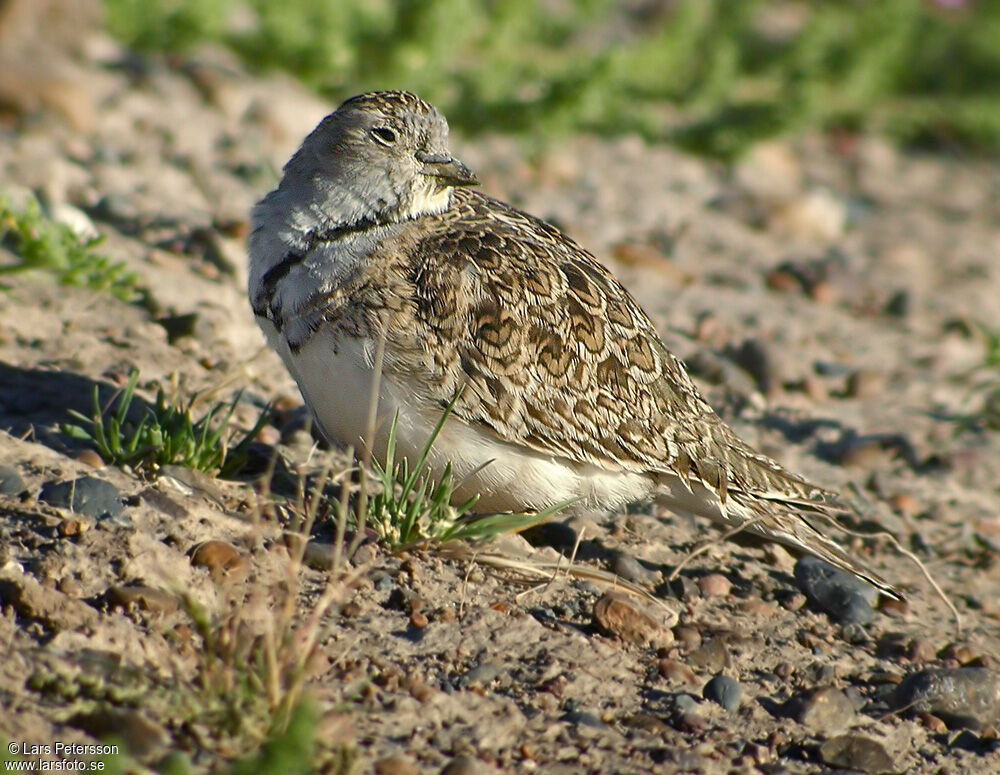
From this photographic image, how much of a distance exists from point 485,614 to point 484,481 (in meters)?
0.59

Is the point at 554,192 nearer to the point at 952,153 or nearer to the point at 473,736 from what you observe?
the point at 952,153

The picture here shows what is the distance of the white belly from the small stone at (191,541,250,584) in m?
0.66

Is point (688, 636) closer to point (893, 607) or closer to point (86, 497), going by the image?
point (893, 607)

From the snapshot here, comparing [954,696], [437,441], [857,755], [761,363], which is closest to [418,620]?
[437,441]

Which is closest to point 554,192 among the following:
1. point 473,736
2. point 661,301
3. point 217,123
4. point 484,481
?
point 661,301

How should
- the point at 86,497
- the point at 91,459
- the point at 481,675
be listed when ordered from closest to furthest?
the point at 481,675, the point at 86,497, the point at 91,459

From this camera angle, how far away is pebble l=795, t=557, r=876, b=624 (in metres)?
5.17

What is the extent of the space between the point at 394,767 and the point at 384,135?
2.80 meters

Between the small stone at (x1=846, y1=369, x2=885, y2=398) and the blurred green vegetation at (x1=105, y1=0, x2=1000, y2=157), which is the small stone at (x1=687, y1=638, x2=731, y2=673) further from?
the blurred green vegetation at (x1=105, y1=0, x2=1000, y2=157)

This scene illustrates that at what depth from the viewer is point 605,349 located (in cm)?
519

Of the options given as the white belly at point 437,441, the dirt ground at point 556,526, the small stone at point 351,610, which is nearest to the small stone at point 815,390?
the dirt ground at point 556,526

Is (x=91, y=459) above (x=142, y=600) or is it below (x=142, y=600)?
above

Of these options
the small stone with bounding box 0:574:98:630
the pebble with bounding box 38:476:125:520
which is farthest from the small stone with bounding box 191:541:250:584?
the small stone with bounding box 0:574:98:630

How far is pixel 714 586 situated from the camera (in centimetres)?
521
